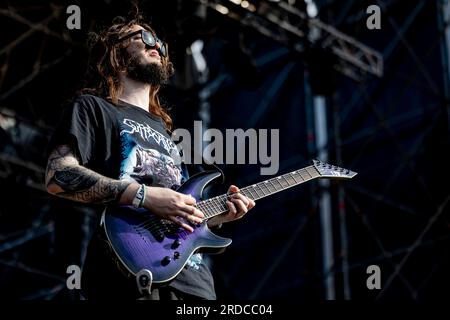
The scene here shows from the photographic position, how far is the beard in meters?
3.32

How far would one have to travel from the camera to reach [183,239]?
295 centimetres

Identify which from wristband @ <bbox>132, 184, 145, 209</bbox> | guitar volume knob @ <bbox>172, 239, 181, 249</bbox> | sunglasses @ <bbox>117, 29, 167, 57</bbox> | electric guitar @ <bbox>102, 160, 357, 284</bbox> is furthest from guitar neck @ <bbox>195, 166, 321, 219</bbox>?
sunglasses @ <bbox>117, 29, 167, 57</bbox>

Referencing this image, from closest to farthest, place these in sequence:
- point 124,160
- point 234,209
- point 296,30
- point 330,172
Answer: point 124,160
point 234,209
point 330,172
point 296,30

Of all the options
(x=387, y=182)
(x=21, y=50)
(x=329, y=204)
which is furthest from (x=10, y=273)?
(x=387, y=182)

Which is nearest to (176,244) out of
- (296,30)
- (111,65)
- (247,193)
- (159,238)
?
(159,238)

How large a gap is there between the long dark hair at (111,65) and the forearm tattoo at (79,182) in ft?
1.42

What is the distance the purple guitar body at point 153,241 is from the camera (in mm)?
2762

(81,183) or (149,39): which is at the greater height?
(149,39)

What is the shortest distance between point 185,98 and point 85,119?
529 centimetres

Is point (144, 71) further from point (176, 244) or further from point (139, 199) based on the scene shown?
point (176, 244)

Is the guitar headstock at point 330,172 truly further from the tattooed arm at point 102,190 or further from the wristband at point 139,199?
the wristband at point 139,199

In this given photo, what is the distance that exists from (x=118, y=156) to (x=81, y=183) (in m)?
0.24

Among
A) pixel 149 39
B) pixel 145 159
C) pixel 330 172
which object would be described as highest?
pixel 149 39

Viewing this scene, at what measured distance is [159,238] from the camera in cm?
289
